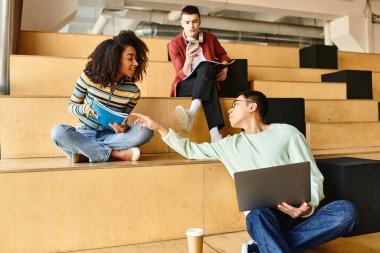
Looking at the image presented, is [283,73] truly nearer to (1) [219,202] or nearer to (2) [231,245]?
(1) [219,202]

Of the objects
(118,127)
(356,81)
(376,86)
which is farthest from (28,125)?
(376,86)

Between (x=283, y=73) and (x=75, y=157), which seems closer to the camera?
(x=75, y=157)

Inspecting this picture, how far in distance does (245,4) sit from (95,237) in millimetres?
3688

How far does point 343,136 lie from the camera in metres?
2.50

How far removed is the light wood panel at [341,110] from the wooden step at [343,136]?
202 mm

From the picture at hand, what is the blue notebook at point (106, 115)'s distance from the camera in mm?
1713

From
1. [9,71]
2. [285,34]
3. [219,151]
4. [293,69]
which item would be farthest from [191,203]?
[285,34]

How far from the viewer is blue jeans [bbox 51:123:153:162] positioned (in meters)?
1.65

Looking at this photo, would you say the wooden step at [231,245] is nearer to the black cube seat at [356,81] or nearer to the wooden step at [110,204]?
the wooden step at [110,204]

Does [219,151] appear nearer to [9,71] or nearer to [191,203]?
[191,203]

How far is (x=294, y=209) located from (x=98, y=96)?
3.49ft

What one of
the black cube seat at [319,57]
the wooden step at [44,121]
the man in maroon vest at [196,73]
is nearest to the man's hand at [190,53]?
the man in maroon vest at [196,73]

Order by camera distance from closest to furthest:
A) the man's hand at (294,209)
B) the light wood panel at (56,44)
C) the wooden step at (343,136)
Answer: the man's hand at (294,209)
the wooden step at (343,136)
the light wood panel at (56,44)

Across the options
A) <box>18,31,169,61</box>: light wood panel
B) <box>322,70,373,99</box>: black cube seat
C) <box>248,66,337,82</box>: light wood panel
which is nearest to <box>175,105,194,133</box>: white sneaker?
<box>248,66,337,82</box>: light wood panel
